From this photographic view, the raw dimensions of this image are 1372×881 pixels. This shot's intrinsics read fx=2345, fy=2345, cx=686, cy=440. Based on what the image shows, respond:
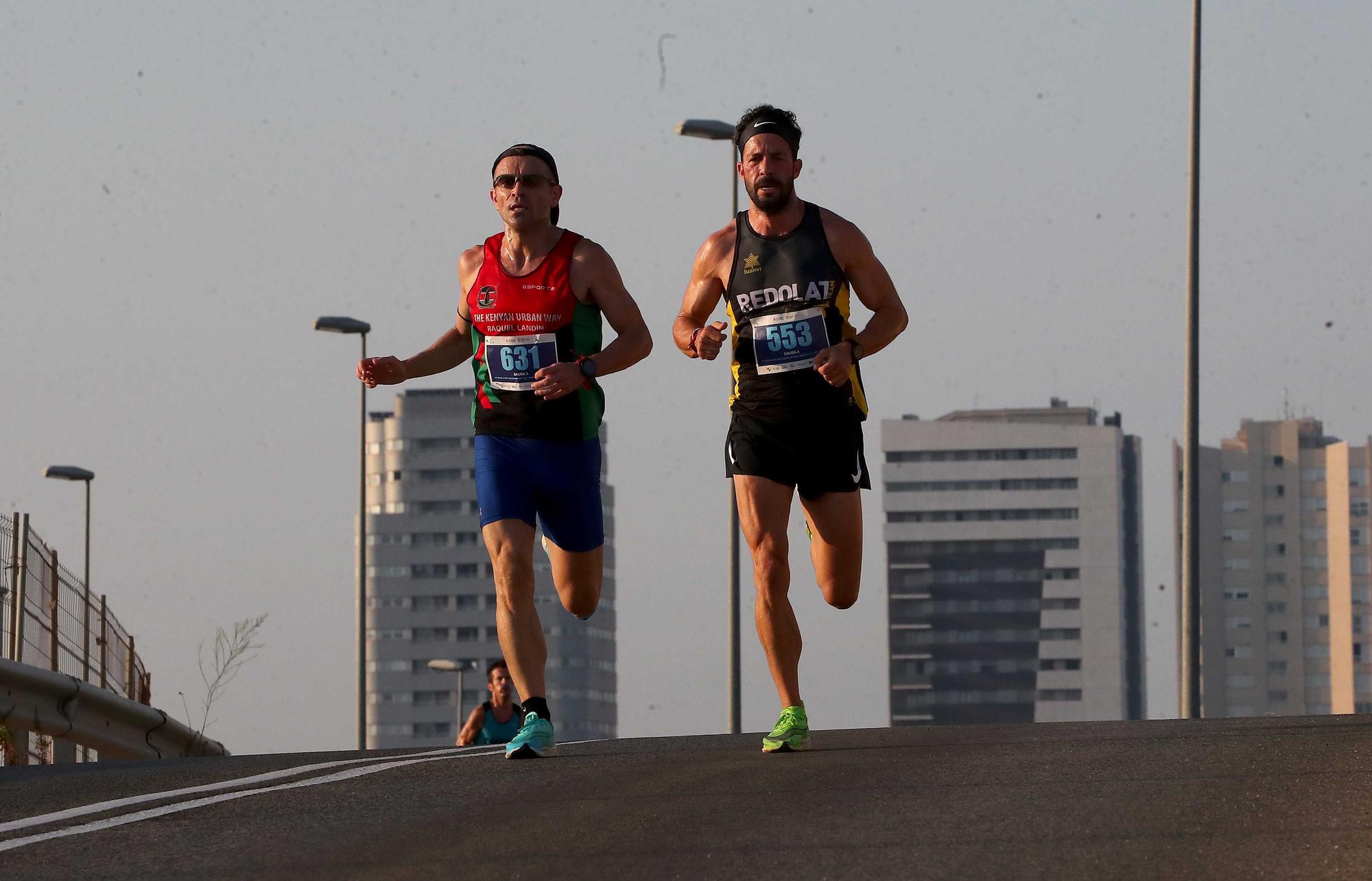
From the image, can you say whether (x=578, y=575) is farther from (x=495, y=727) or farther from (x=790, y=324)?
(x=495, y=727)

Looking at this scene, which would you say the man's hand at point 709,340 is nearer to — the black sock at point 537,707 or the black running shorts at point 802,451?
the black running shorts at point 802,451

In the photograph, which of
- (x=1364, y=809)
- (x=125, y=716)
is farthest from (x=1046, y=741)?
(x=125, y=716)

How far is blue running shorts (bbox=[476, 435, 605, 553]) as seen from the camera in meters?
9.30

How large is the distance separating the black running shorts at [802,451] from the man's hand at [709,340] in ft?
1.07

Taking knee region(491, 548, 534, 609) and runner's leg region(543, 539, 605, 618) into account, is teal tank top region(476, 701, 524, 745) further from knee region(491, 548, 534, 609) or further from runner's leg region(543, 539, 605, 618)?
knee region(491, 548, 534, 609)

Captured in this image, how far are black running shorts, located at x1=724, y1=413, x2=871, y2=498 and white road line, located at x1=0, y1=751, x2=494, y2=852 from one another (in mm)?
1687

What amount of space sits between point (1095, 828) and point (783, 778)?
1691 millimetres

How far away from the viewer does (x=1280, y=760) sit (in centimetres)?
774

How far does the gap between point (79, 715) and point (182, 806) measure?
7.30 metres

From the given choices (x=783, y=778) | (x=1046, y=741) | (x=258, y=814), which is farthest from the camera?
(x=1046, y=741)

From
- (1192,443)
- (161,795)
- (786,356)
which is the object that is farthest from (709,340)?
(1192,443)

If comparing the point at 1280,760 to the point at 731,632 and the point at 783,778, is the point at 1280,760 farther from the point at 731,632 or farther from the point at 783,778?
the point at 731,632

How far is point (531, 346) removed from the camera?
30.4 feet

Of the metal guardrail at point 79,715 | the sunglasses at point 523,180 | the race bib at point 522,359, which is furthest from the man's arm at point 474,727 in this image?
the sunglasses at point 523,180
